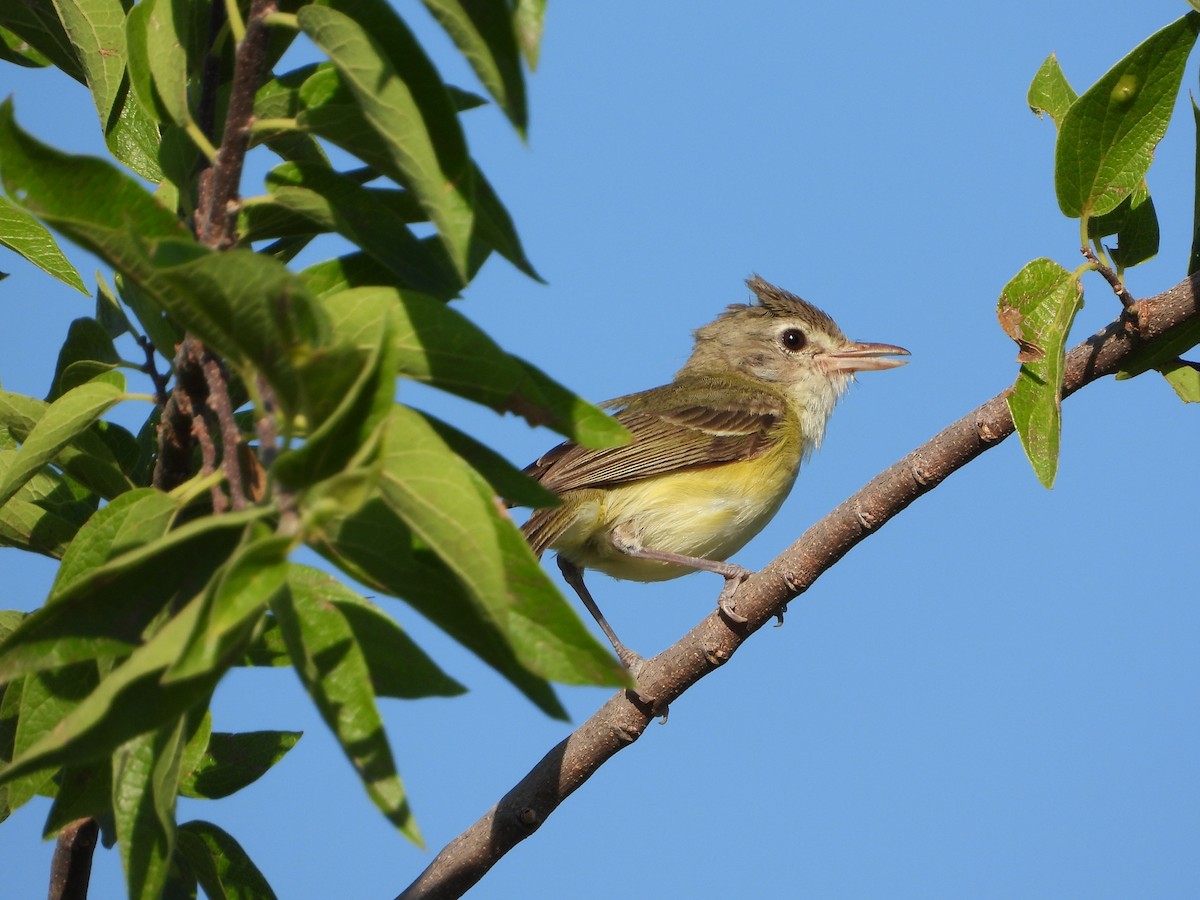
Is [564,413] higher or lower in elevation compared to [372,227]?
lower

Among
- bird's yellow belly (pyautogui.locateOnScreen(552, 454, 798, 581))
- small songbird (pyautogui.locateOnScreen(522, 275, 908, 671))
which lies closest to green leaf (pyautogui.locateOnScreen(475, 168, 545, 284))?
small songbird (pyautogui.locateOnScreen(522, 275, 908, 671))

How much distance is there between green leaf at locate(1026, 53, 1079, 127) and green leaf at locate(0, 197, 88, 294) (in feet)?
7.19

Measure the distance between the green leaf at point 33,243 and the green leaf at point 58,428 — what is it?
2.64 ft

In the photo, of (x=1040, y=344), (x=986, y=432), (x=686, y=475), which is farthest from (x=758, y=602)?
(x=686, y=475)

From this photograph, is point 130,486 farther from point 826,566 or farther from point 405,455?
point 826,566

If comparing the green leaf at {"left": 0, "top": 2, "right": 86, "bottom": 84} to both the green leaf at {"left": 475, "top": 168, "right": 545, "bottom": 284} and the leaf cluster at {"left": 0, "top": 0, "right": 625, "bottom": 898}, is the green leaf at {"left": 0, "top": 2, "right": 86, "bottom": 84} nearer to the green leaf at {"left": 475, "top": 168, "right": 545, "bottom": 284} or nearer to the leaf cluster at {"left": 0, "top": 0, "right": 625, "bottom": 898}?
the leaf cluster at {"left": 0, "top": 0, "right": 625, "bottom": 898}

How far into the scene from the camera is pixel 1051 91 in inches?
119

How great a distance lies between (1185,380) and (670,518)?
3671 mm

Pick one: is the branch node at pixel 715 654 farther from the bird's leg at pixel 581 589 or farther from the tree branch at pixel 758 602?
the bird's leg at pixel 581 589

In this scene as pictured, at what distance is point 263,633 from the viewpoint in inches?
87.3

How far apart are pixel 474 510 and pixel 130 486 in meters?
1.38

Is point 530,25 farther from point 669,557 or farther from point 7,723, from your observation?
point 669,557

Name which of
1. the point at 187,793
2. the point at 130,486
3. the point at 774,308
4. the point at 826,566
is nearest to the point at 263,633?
the point at 130,486

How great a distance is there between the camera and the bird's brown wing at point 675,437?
647 centimetres
